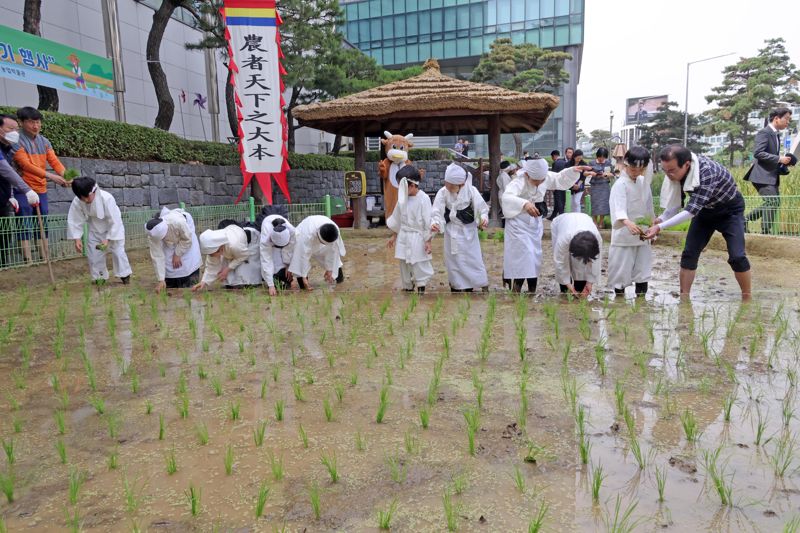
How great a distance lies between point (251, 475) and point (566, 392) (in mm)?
1579

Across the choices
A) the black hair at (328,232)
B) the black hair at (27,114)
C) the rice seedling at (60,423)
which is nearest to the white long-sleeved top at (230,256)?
the black hair at (328,232)

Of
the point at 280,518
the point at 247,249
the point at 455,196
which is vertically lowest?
the point at 280,518

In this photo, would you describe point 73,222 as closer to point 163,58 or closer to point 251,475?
point 251,475

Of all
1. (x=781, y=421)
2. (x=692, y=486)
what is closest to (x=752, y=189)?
(x=781, y=421)

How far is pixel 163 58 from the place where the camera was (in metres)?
15.1

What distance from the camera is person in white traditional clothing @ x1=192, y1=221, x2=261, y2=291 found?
550 centimetres

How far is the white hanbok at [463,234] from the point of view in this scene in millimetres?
5488

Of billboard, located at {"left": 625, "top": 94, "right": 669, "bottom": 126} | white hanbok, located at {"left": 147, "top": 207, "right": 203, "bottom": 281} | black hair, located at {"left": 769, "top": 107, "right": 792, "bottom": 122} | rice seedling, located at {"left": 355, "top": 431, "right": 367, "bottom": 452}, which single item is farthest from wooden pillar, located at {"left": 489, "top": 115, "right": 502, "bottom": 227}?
billboard, located at {"left": 625, "top": 94, "right": 669, "bottom": 126}

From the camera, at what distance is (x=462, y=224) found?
549 centimetres

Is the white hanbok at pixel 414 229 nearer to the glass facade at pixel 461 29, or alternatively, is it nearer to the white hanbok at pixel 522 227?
the white hanbok at pixel 522 227

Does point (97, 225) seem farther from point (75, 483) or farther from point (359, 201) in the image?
point (359, 201)

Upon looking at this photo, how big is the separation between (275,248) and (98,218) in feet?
6.67

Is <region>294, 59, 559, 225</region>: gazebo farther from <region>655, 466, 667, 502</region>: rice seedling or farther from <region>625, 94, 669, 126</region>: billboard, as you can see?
<region>625, 94, 669, 126</region>: billboard

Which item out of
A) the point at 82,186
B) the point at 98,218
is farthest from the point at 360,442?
the point at 98,218
